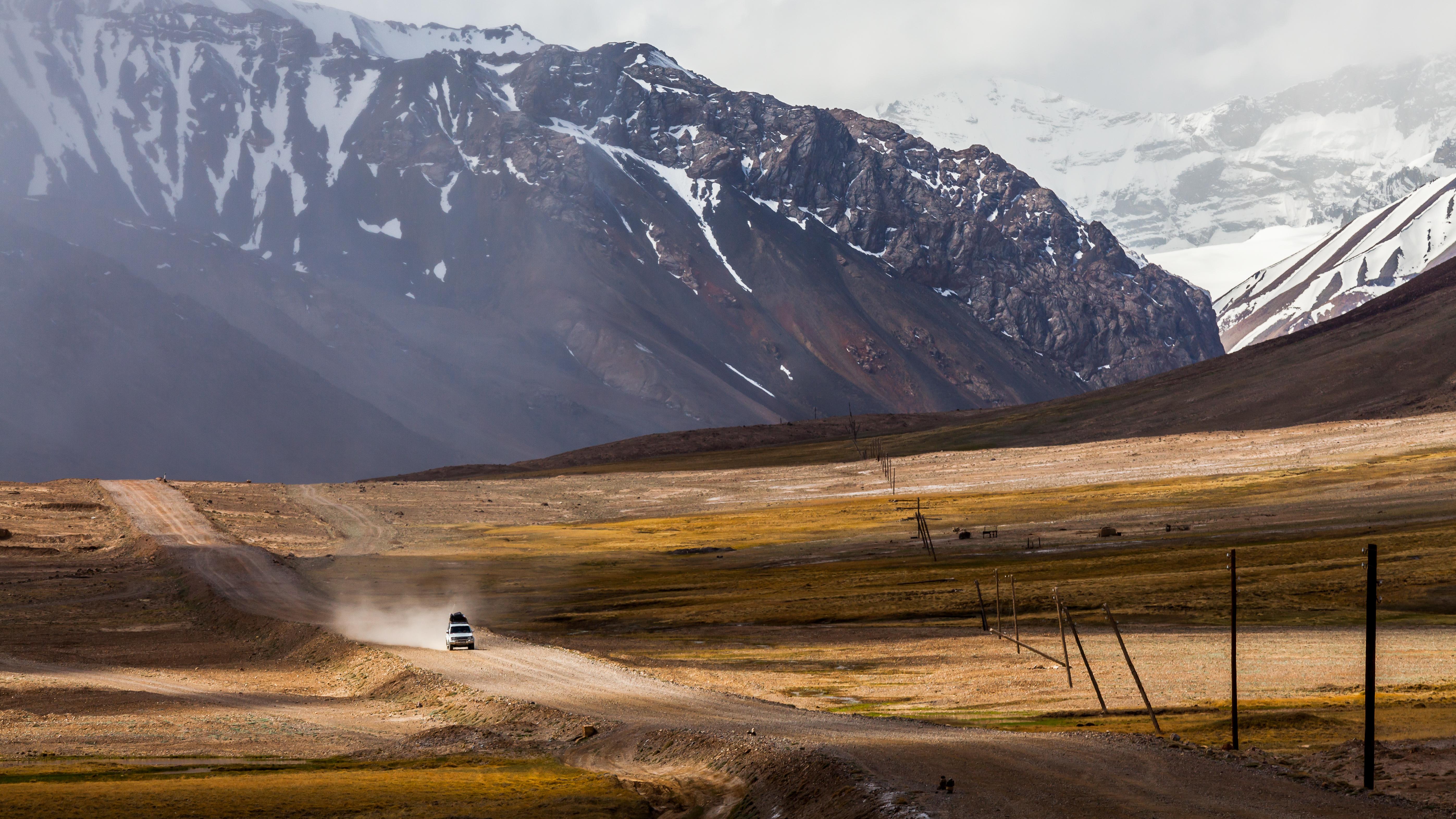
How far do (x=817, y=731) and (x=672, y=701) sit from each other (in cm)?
916

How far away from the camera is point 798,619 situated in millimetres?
69375

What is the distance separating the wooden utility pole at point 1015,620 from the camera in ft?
172

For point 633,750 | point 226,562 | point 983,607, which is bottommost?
point 633,750

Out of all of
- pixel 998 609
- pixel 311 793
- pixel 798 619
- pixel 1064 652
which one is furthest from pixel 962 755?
pixel 798 619

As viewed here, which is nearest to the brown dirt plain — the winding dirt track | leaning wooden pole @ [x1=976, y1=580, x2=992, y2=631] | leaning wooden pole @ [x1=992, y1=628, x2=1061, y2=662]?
leaning wooden pole @ [x1=976, y1=580, x2=992, y2=631]

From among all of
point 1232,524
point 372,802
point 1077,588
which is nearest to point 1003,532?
point 1232,524

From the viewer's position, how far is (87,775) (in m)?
31.6

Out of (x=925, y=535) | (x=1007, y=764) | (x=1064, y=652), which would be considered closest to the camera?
(x=1007, y=764)

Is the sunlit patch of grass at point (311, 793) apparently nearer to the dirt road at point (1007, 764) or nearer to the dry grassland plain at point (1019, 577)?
the dirt road at point (1007, 764)

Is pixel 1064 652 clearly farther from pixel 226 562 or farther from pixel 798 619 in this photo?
pixel 226 562

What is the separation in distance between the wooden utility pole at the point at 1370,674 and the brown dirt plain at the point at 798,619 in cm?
61

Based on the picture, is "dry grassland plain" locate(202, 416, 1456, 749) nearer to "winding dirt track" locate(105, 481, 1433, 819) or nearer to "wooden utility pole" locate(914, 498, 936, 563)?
"wooden utility pole" locate(914, 498, 936, 563)

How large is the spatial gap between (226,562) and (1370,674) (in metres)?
89.2

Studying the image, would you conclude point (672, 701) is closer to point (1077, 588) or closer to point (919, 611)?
point (919, 611)
